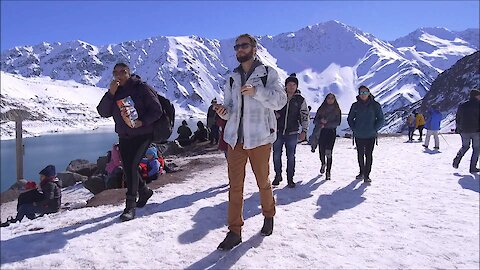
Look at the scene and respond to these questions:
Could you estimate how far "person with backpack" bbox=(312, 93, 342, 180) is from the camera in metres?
9.01

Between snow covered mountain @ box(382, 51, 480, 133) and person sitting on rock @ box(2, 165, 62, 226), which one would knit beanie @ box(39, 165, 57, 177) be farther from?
snow covered mountain @ box(382, 51, 480, 133)

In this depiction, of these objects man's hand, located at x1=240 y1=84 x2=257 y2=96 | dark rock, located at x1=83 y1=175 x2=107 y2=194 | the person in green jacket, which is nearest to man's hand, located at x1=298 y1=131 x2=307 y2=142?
the person in green jacket

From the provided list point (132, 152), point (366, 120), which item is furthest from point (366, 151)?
point (132, 152)

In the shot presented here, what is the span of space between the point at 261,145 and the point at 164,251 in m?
1.68

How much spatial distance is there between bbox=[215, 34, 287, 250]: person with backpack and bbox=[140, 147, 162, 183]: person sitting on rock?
5.24 metres

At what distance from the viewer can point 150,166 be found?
9.63m

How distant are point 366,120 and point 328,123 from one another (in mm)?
999

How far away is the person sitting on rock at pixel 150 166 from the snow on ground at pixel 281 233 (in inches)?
71.8

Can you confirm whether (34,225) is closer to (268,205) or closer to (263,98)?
A: (268,205)

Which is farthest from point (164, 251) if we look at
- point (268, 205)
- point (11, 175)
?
point (11, 175)

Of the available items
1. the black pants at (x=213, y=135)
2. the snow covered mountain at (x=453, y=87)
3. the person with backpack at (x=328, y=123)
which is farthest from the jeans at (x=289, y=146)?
the snow covered mountain at (x=453, y=87)

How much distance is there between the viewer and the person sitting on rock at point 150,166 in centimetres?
941

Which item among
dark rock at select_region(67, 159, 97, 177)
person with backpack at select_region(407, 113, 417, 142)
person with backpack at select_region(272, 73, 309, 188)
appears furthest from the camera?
person with backpack at select_region(407, 113, 417, 142)

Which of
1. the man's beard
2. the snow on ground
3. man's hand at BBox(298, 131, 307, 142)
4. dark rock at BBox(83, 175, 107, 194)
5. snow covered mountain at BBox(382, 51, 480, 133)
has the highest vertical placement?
snow covered mountain at BBox(382, 51, 480, 133)
